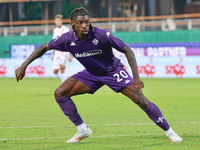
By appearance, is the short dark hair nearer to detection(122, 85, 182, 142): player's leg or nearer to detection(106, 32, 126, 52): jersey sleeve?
detection(106, 32, 126, 52): jersey sleeve

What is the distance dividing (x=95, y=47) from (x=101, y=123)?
3.03m

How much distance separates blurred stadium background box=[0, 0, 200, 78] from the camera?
25859 mm

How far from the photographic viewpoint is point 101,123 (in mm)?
10180

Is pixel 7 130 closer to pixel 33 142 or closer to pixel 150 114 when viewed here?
pixel 33 142

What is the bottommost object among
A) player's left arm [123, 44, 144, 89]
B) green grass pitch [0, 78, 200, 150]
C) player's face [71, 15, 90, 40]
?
green grass pitch [0, 78, 200, 150]

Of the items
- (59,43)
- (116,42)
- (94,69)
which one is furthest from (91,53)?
(59,43)

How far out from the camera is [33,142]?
786 cm

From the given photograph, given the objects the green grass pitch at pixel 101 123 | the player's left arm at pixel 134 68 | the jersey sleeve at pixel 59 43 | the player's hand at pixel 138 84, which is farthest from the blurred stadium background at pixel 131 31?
the player's hand at pixel 138 84

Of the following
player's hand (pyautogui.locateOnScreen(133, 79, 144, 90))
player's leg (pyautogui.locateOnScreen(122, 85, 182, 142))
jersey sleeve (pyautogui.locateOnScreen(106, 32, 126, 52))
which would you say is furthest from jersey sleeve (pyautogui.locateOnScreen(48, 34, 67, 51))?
player's hand (pyautogui.locateOnScreen(133, 79, 144, 90))

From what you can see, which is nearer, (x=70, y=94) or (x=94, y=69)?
(x=94, y=69)

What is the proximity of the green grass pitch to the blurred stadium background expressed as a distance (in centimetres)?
830

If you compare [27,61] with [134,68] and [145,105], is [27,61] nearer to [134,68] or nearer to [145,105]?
[134,68]

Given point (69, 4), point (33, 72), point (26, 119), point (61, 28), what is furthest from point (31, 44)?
point (26, 119)

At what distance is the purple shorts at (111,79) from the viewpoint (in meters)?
7.64
